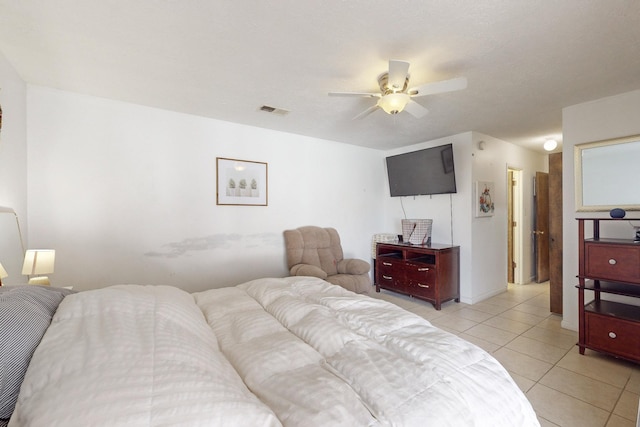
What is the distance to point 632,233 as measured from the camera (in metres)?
2.51

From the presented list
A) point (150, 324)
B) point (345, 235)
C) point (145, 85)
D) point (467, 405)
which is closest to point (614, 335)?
point (467, 405)

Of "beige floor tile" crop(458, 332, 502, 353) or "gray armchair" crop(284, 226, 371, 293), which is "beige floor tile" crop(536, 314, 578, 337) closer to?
"beige floor tile" crop(458, 332, 502, 353)

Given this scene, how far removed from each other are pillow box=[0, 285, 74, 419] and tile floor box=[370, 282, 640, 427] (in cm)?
250

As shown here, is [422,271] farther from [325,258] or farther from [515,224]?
[515,224]

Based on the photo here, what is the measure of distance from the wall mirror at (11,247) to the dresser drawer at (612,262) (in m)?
4.45

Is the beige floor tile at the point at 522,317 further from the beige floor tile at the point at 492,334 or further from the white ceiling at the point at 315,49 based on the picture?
the white ceiling at the point at 315,49

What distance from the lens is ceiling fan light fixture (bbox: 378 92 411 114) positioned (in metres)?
1.97

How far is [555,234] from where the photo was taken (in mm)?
3613

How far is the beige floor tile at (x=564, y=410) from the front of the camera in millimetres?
1627

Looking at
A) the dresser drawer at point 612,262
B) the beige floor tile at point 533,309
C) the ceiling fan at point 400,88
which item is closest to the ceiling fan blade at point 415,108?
the ceiling fan at point 400,88

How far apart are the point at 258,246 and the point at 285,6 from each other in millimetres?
2610

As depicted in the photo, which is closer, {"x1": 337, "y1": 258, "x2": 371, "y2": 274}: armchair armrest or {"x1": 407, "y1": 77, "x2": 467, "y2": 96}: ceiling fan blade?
{"x1": 407, "y1": 77, "x2": 467, "y2": 96}: ceiling fan blade

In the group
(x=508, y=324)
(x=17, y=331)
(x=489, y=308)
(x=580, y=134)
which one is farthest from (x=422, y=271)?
(x=17, y=331)

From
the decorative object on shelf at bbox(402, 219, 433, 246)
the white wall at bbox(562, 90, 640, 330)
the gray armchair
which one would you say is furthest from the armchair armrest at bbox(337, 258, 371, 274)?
the white wall at bbox(562, 90, 640, 330)
